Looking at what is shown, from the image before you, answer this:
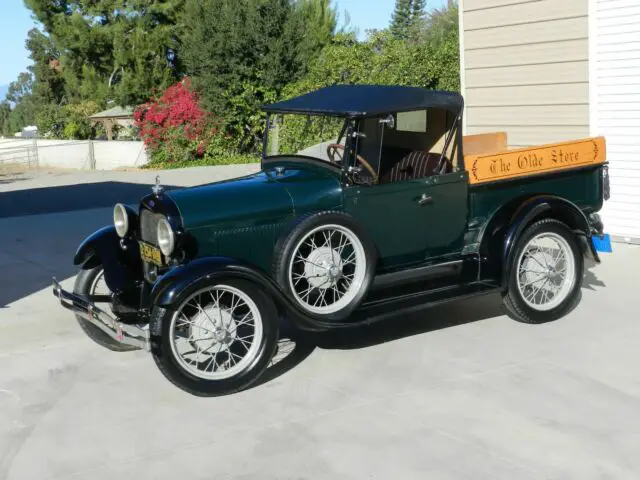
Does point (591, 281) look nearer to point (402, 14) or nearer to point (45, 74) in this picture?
point (45, 74)

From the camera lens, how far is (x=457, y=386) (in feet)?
16.6

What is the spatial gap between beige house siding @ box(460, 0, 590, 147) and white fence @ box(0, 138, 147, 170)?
18308 millimetres

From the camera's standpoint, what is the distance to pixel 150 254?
18.3ft

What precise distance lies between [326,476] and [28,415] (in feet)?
6.48

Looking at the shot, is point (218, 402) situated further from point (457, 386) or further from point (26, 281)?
point (26, 281)

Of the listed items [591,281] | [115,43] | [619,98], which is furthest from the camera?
[115,43]

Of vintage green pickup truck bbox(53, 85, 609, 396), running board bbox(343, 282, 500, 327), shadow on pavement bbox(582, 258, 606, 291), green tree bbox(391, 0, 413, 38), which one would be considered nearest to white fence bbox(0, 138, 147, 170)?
shadow on pavement bbox(582, 258, 606, 291)

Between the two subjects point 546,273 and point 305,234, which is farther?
point 546,273

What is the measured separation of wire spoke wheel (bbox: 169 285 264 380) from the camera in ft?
16.3

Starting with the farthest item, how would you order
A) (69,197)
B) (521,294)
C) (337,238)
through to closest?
(69,197) < (521,294) < (337,238)

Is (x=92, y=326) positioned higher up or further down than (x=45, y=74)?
further down

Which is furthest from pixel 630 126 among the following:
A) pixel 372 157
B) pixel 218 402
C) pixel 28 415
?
pixel 28 415

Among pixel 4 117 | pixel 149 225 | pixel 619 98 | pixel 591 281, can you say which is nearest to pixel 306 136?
pixel 149 225

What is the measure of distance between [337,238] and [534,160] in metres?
1.80
